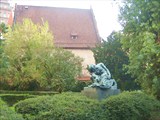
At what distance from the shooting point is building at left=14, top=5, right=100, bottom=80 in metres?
37.7

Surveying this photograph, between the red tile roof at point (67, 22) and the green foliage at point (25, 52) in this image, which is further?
the red tile roof at point (67, 22)

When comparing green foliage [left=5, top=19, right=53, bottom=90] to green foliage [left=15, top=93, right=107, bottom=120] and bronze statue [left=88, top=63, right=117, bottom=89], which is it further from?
green foliage [left=15, top=93, right=107, bottom=120]

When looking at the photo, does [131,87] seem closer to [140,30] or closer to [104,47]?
[104,47]

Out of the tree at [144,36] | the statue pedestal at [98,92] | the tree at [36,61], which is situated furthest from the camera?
the tree at [36,61]

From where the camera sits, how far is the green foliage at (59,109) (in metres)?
8.85

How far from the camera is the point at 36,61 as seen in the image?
88.5 feet

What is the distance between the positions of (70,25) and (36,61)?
1384 cm

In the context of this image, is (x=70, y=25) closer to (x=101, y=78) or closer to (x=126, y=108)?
(x=101, y=78)

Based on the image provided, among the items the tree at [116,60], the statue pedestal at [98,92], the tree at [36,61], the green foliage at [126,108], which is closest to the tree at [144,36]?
the green foliage at [126,108]

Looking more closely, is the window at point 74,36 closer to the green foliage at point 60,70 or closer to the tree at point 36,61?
the tree at point 36,61

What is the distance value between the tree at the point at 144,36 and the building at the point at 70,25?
22.5 m

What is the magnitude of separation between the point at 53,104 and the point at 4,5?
89.5m

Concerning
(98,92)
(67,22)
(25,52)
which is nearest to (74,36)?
(67,22)

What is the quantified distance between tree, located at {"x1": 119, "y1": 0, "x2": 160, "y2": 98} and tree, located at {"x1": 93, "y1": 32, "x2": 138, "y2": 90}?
12.9 metres
